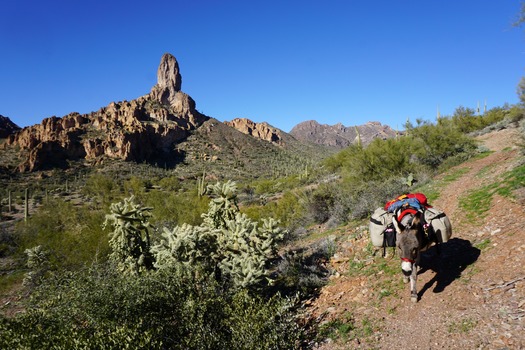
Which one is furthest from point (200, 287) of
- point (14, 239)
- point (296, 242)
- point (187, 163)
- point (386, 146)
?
point (187, 163)

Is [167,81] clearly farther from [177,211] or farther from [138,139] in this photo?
[177,211]

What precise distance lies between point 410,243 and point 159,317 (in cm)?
460

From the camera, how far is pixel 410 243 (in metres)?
4.92

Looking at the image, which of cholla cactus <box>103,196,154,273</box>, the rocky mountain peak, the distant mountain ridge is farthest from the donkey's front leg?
the rocky mountain peak

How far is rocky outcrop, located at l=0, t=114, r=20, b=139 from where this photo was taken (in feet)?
335

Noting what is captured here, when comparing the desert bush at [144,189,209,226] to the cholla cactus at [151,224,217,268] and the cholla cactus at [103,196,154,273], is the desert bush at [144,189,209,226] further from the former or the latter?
the cholla cactus at [151,224,217,268]

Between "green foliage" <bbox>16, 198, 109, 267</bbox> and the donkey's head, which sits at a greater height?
the donkey's head

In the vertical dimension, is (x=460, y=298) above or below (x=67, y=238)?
above

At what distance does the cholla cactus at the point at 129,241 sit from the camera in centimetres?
853

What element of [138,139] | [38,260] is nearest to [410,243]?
[38,260]

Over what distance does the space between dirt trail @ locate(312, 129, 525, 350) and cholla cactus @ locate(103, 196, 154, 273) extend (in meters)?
5.05

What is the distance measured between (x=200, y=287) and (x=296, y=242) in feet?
27.6

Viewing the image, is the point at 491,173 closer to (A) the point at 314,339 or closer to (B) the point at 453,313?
(B) the point at 453,313

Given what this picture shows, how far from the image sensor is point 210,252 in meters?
8.12
